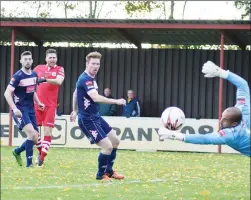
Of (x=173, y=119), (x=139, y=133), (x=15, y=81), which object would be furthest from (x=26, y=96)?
(x=139, y=133)

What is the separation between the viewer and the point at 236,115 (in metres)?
10.4

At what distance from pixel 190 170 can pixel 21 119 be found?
3.48 metres

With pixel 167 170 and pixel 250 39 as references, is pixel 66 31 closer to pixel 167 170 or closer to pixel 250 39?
pixel 250 39

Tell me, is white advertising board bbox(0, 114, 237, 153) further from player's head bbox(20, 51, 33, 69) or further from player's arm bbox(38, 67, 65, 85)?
player's head bbox(20, 51, 33, 69)

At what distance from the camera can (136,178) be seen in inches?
644

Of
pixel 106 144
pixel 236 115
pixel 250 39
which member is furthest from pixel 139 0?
pixel 236 115

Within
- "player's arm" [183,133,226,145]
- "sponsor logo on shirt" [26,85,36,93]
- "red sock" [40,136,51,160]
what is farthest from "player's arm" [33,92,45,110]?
"player's arm" [183,133,226,145]

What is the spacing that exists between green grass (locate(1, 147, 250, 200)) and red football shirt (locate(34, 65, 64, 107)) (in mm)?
1306

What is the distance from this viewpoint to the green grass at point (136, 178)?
1332 centimetres

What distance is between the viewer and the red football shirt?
1994cm

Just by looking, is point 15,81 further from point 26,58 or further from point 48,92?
→ point 48,92

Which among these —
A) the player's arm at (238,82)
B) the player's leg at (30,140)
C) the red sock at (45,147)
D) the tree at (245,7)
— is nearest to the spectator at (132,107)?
the red sock at (45,147)

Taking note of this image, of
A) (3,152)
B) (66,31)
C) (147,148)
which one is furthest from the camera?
(66,31)

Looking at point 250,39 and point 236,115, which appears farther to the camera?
point 250,39
